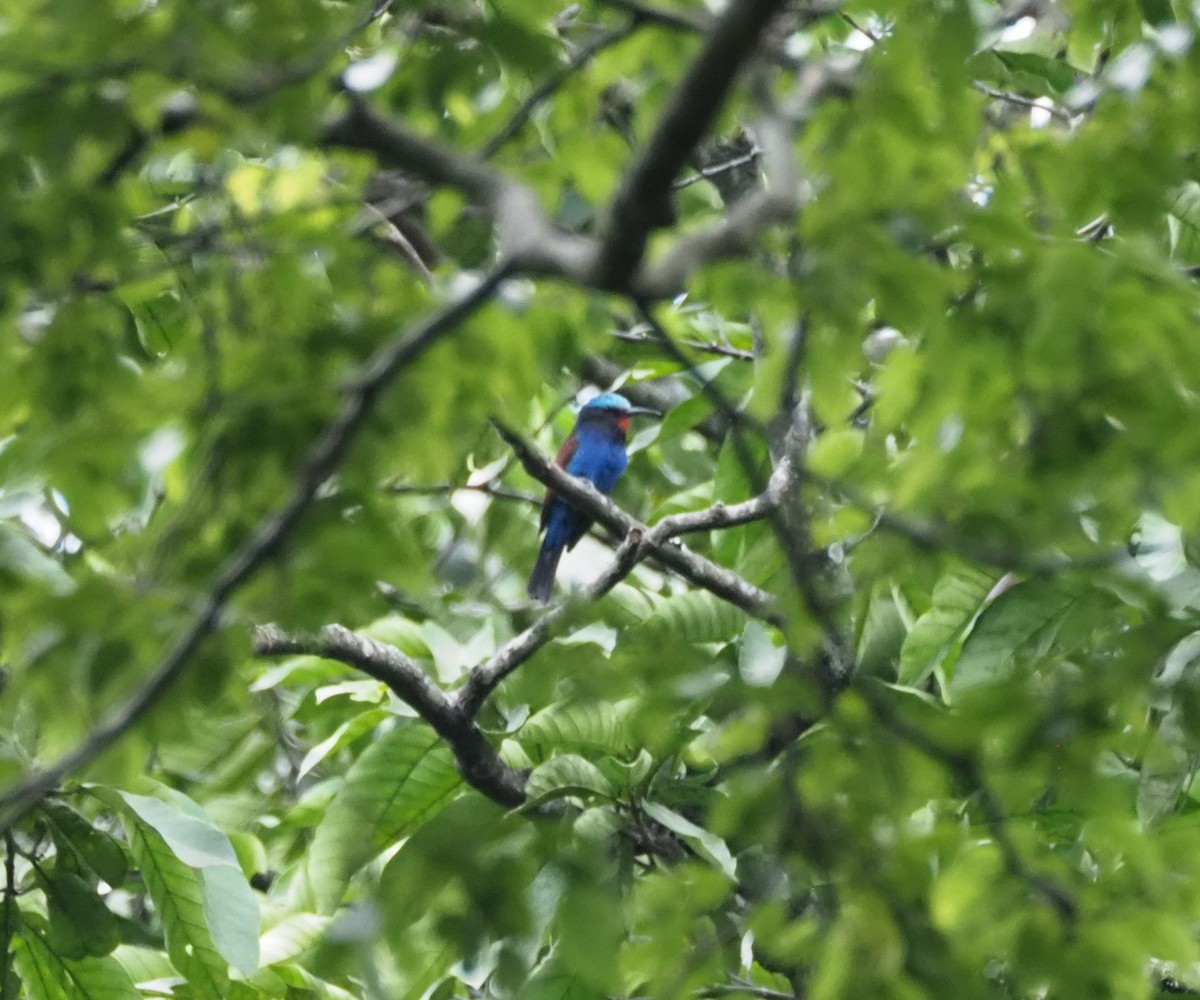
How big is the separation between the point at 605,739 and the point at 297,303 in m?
1.65

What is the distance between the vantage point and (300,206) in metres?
1.90

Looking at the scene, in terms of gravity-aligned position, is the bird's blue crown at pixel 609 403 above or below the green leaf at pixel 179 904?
below

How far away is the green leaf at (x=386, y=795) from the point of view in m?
3.36

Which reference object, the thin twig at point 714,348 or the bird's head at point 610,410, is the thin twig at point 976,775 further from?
the bird's head at point 610,410

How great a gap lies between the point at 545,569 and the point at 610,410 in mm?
1319

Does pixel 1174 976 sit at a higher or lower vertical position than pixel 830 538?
lower

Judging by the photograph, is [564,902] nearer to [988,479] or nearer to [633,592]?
[988,479]

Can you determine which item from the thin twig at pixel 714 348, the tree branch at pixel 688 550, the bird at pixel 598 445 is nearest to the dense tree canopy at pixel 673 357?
the tree branch at pixel 688 550

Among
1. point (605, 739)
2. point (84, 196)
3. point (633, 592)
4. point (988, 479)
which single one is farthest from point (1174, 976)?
point (84, 196)

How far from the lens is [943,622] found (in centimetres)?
328

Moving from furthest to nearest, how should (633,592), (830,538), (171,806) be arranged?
(633,592), (171,806), (830,538)

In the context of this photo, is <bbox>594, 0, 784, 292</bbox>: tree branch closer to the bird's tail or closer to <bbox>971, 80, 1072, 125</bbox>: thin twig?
<bbox>971, 80, 1072, 125</bbox>: thin twig

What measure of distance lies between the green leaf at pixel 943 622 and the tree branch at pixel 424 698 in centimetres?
85

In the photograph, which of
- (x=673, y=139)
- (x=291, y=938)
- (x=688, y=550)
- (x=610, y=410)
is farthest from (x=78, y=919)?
(x=610, y=410)
